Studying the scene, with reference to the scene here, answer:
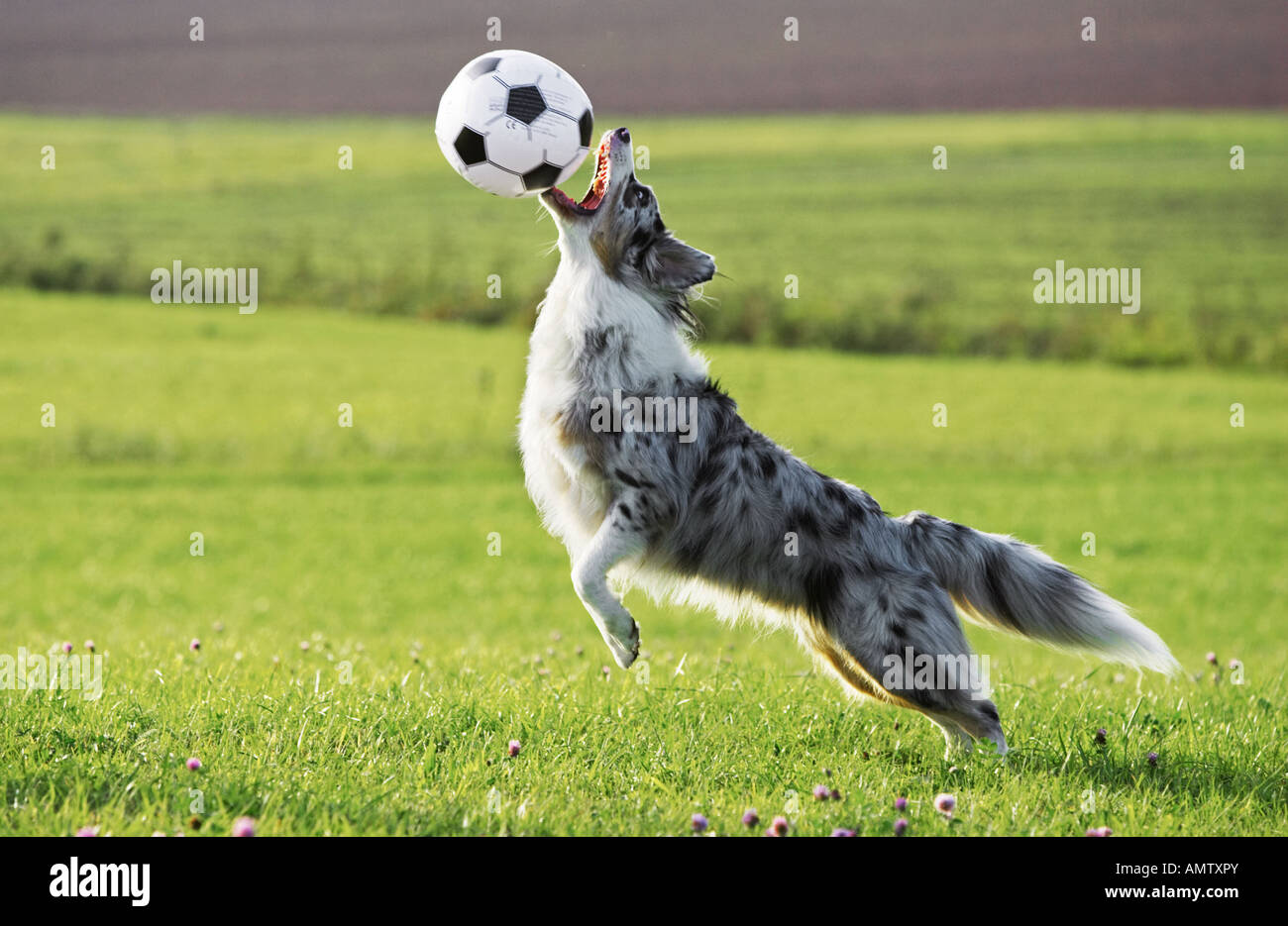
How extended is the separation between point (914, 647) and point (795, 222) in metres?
49.1

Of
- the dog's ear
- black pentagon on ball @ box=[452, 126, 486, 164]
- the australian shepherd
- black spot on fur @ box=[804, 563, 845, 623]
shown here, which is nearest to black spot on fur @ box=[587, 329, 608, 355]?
the australian shepherd

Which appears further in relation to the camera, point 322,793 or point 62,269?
point 62,269

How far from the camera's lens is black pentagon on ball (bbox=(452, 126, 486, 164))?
6781mm

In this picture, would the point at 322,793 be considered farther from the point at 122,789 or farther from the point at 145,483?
the point at 145,483

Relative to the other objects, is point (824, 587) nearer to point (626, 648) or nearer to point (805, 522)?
point (805, 522)

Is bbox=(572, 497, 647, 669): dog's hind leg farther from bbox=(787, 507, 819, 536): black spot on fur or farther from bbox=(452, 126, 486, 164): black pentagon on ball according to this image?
bbox=(452, 126, 486, 164): black pentagon on ball

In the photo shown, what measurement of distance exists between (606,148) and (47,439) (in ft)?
80.3

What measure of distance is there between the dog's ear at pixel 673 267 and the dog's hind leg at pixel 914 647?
182 cm

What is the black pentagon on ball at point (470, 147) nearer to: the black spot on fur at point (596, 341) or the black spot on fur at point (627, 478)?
the black spot on fur at point (596, 341)

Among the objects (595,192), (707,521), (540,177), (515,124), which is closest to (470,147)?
(515,124)

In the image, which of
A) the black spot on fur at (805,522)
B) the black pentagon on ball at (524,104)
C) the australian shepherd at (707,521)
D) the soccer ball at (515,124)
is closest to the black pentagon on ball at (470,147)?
the soccer ball at (515,124)

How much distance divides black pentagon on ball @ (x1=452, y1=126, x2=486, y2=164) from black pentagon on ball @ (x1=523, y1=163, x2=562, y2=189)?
273 millimetres

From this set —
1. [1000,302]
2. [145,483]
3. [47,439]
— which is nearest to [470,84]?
[145,483]

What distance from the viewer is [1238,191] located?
5741 cm
